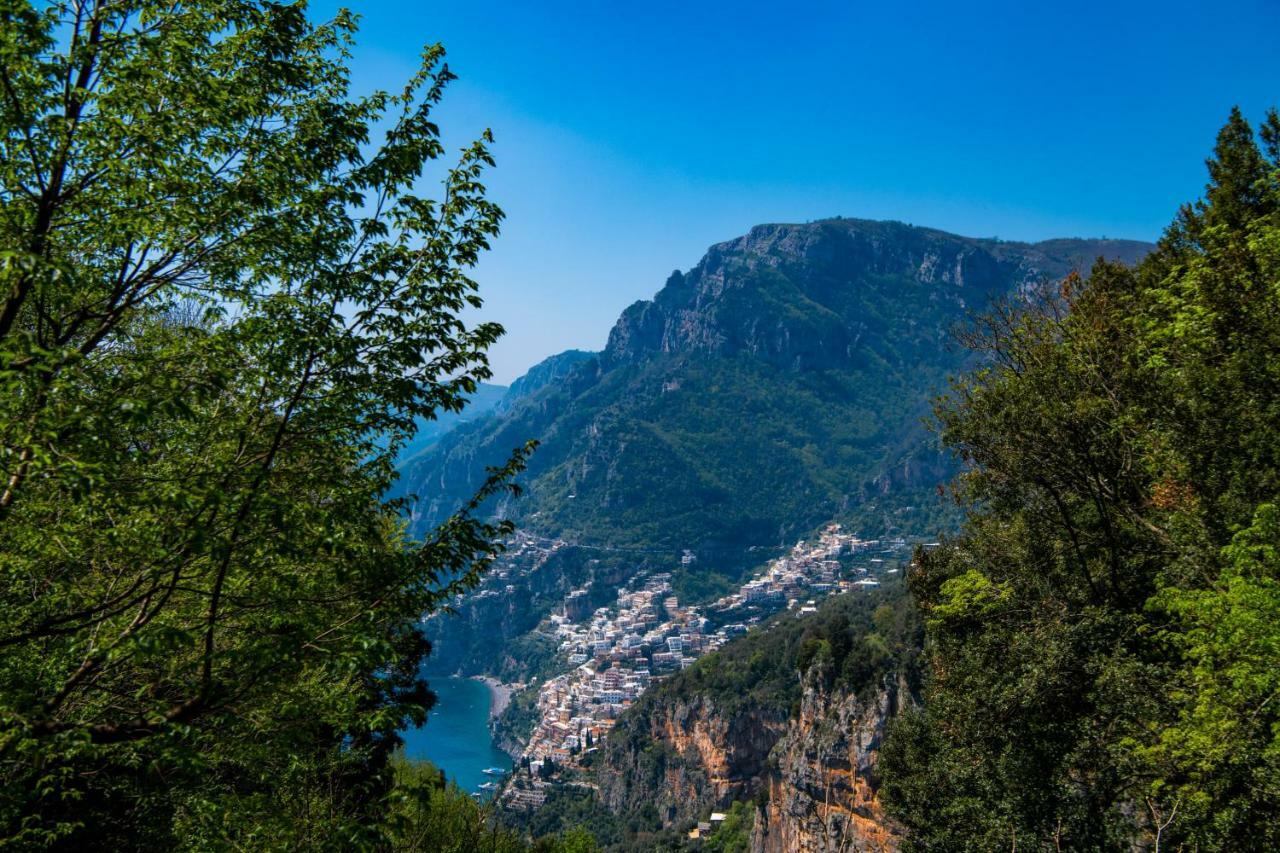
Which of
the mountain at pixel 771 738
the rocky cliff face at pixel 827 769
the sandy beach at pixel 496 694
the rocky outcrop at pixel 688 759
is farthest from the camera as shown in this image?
the sandy beach at pixel 496 694

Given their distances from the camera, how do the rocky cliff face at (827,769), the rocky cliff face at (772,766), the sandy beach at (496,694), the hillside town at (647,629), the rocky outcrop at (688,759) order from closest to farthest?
the rocky cliff face at (827,769) < the rocky cliff face at (772,766) < the rocky outcrop at (688,759) < the hillside town at (647,629) < the sandy beach at (496,694)

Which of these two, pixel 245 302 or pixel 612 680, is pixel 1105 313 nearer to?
pixel 245 302

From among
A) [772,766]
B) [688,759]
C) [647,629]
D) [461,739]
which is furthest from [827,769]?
[647,629]

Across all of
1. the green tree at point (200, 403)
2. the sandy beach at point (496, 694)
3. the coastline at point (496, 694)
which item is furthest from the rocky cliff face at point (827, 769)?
the sandy beach at point (496, 694)

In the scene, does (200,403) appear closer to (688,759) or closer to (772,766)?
(772,766)

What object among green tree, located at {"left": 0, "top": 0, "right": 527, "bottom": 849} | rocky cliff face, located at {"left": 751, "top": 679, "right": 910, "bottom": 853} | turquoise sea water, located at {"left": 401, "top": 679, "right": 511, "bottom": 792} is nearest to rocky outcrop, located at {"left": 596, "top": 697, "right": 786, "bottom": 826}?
rocky cliff face, located at {"left": 751, "top": 679, "right": 910, "bottom": 853}

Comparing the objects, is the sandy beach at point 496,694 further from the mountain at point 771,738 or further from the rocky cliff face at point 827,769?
the rocky cliff face at point 827,769

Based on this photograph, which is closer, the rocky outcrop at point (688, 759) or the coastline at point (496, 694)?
the rocky outcrop at point (688, 759)
